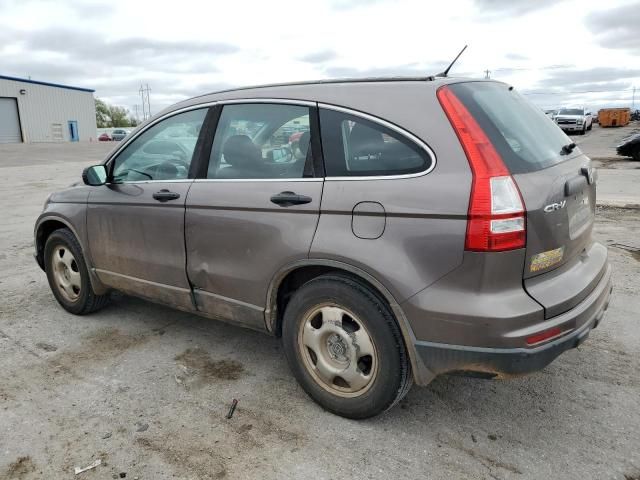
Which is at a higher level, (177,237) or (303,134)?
(303,134)

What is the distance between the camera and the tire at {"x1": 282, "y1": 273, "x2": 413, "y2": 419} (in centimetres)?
259

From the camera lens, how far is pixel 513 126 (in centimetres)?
270

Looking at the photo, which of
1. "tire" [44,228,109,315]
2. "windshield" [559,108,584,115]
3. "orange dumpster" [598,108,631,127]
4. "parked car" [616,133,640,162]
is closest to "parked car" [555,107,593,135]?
"windshield" [559,108,584,115]

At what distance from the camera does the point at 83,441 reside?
2.73 m

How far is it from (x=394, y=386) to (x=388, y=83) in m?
1.55

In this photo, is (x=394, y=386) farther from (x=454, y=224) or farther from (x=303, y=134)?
(x=303, y=134)

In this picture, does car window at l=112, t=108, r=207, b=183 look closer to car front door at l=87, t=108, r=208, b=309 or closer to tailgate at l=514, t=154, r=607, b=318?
car front door at l=87, t=108, r=208, b=309

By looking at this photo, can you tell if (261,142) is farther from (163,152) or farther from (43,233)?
(43,233)

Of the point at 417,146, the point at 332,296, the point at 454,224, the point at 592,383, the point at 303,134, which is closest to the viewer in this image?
the point at 454,224

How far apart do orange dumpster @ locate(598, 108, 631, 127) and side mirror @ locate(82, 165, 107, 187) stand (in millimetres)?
47526

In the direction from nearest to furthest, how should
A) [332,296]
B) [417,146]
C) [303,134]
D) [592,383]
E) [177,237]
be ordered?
[417,146] → [332,296] → [303,134] → [592,383] → [177,237]

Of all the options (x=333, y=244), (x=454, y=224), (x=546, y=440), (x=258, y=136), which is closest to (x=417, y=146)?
(x=454, y=224)

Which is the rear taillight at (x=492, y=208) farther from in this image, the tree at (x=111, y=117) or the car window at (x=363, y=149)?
the tree at (x=111, y=117)

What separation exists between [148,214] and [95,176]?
0.63m
